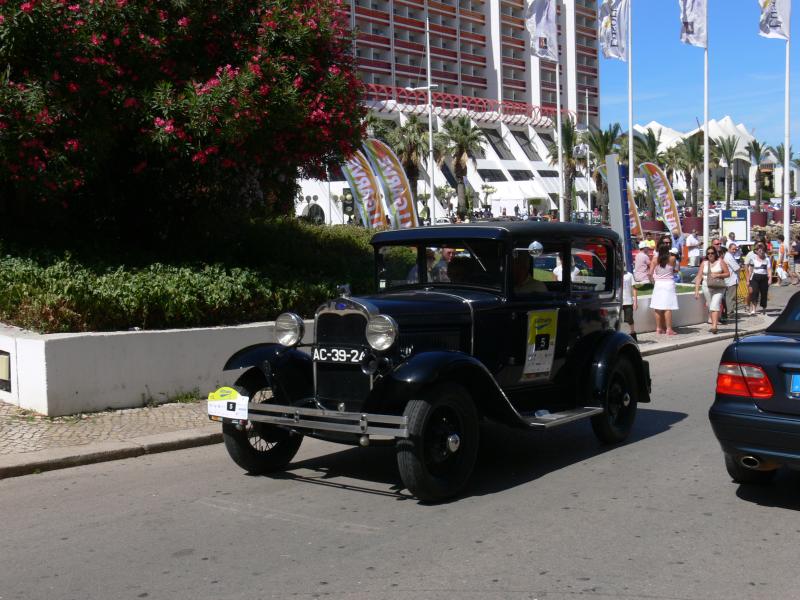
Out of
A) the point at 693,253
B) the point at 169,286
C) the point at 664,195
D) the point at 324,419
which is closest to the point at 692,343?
the point at 169,286

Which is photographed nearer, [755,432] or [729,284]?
[755,432]

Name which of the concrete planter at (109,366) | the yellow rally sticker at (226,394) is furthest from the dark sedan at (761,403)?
the concrete planter at (109,366)

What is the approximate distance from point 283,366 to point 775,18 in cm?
2956

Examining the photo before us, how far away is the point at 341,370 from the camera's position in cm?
661

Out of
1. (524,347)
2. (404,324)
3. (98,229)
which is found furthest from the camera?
(98,229)

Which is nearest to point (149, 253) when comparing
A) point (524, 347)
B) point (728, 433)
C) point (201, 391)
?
point (201, 391)

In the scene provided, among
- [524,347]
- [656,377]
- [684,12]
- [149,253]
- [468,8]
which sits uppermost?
[468,8]

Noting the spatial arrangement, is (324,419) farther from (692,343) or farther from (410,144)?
(410,144)

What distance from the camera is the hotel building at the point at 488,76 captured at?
7850 centimetres

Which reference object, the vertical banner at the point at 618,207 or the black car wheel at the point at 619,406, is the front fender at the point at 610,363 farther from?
the vertical banner at the point at 618,207

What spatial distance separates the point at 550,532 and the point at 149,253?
794cm

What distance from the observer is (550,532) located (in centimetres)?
552

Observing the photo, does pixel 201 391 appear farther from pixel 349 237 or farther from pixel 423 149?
pixel 423 149

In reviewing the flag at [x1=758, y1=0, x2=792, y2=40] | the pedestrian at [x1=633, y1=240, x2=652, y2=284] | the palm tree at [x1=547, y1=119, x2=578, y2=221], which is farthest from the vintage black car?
the palm tree at [x1=547, y1=119, x2=578, y2=221]
